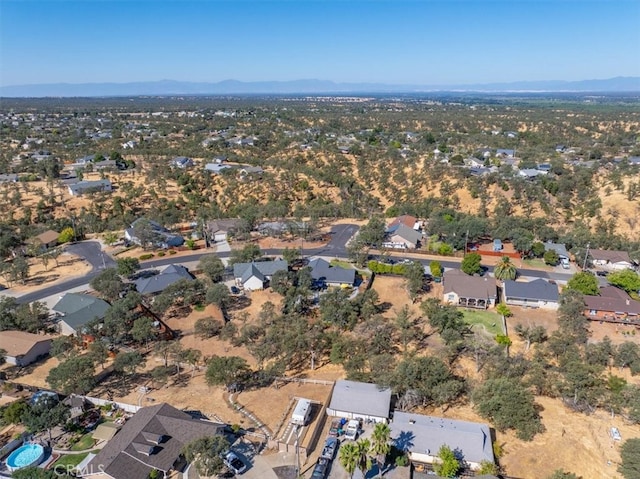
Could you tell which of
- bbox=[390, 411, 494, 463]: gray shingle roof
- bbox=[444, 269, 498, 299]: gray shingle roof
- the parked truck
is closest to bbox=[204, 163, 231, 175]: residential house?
bbox=[444, 269, 498, 299]: gray shingle roof

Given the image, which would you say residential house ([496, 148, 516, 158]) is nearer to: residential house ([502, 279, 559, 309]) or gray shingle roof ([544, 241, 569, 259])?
gray shingle roof ([544, 241, 569, 259])

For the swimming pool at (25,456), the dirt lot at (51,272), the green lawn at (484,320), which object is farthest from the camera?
the dirt lot at (51,272)

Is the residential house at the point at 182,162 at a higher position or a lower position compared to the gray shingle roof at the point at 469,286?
higher

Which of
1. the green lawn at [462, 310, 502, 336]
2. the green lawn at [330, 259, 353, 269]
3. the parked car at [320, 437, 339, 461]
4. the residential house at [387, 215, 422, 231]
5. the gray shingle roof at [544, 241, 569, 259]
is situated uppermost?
the residential house at [387, 215, 422, 231]

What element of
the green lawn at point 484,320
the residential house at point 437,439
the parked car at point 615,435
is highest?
the residential house at point 437,439

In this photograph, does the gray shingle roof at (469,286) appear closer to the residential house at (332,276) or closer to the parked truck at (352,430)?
the residential house at (332,276)

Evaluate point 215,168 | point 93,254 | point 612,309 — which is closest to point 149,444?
point 93,254

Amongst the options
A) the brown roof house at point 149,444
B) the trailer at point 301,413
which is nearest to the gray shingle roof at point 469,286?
the trailer at point 301,413
